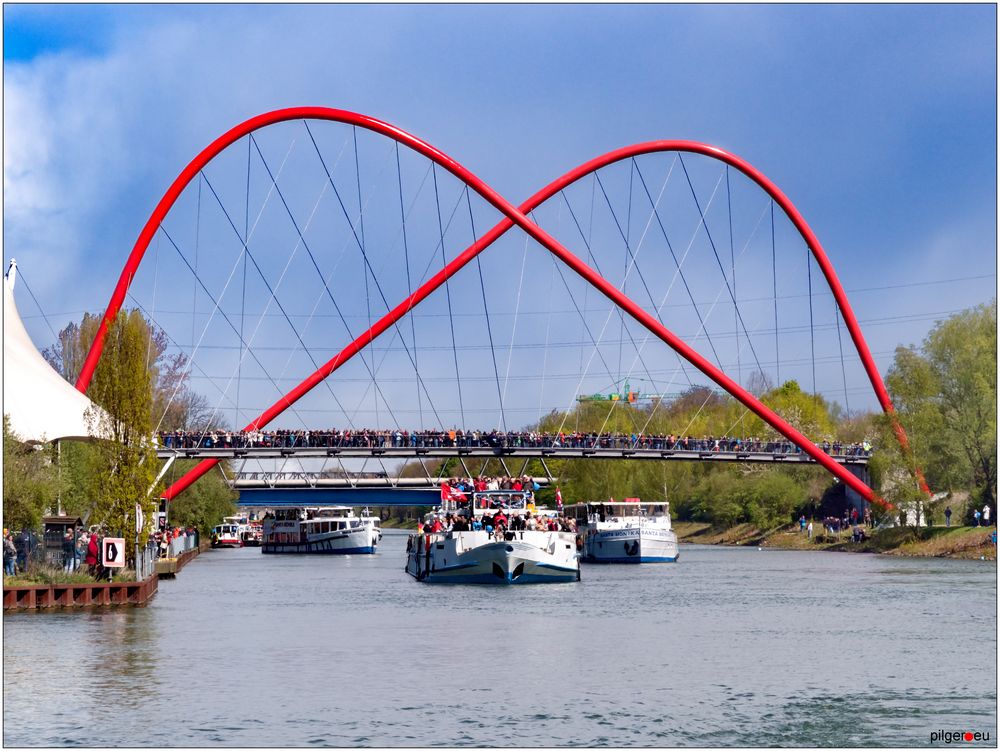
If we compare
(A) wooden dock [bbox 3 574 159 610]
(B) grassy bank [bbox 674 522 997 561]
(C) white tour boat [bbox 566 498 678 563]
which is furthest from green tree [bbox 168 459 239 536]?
(A) wooden dock [bbox 3 574 159 610]

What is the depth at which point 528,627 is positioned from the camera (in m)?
41.0

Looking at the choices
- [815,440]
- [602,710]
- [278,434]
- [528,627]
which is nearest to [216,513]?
[278,434]

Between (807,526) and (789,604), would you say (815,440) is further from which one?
(789,604)

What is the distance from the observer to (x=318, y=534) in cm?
10862

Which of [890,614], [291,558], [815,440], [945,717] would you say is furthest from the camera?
[815,440]

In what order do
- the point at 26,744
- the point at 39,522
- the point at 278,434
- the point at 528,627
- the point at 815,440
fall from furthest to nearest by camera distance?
the point at 815,440, the point at 278,434, the point at 39,522, the point at 528,627, the point at 26,744

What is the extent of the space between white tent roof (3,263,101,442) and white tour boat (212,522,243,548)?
228 feet

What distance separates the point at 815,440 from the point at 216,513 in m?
46.7

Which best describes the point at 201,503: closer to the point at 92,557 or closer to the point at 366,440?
the point at 366,440

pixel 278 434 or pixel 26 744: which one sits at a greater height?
pixel 278 434

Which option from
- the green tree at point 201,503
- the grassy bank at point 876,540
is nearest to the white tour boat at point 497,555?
the grassy bank at point 876,540

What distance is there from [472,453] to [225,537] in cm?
4629

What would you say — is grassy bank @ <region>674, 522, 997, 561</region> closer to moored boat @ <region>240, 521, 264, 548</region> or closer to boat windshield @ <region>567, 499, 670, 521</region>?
boat windshield @ <region>567, 499, 670, 521</region>

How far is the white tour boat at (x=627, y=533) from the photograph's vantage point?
3155 inches
